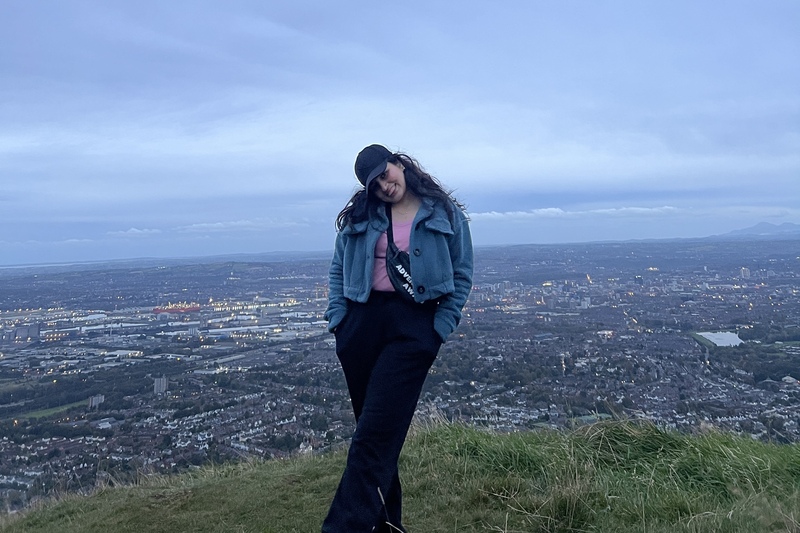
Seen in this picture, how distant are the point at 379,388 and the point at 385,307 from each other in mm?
357

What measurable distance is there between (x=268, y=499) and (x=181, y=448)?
3640 millimetres

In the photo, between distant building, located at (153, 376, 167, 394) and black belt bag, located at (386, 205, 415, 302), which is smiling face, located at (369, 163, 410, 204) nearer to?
black belt bag, located at (386, 205, 415, 302)

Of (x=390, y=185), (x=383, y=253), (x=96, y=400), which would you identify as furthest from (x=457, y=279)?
(x=96, y=400)

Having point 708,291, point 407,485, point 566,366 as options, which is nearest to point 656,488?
point 407,485

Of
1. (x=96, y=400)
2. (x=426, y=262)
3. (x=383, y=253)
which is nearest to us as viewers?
(x=426, y=262)

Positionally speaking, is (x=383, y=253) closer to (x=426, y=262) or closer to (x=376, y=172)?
(x=426, y=262)

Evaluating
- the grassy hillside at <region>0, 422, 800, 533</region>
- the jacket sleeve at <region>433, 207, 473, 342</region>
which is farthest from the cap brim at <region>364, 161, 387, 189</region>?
the grassy hillside at <region>0, 422, 800, 533</region>

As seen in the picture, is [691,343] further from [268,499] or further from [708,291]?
[268,499]

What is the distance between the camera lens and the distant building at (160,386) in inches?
416

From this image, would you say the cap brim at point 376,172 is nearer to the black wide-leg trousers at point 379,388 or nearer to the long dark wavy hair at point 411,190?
the long dark wavy hair at point 411,190

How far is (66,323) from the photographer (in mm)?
18891

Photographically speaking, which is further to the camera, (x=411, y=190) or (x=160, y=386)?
(x=160, y=386)

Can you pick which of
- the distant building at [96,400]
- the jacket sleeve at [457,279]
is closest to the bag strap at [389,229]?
the jacket sleeve at [457,279]

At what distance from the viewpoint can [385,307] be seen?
2660 mm
